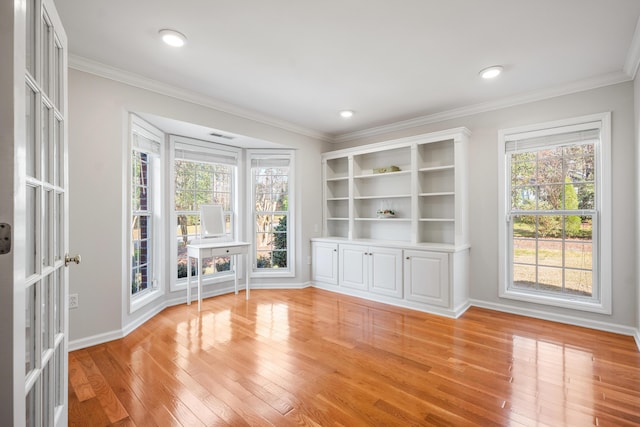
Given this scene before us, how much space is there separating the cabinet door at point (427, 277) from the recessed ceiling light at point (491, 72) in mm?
1908

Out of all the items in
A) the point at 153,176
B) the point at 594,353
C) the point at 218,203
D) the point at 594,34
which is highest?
the point at 594,34

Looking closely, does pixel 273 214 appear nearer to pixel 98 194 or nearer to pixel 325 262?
pixel 325 262

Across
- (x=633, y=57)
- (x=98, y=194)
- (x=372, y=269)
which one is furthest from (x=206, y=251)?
(x=633, y=57)

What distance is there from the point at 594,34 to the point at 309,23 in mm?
2167

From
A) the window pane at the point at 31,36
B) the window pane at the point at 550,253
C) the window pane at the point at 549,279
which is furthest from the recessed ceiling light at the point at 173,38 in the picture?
the window pane at the point at 549,279

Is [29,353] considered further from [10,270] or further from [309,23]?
[309,23]

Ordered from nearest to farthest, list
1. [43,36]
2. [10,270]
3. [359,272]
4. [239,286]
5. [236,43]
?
Result: [10,270]
[43,36]
[236,43]
[359,272]
[239,286]

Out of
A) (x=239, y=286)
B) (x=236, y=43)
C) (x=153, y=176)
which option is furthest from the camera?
(x=239, y=286)

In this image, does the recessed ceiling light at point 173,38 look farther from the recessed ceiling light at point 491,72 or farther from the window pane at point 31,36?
Answer: the recessed ceiling light at point 491,72

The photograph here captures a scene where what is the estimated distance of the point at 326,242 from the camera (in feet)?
15.8

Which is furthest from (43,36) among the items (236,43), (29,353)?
(236,43)

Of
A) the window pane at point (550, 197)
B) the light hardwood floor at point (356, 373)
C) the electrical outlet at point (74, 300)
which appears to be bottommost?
the light hardwood floor at point (356, 373)

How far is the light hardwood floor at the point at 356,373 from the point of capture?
1823mm

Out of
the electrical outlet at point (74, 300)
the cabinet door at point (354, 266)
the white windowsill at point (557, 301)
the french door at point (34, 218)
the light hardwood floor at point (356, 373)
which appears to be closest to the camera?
the french door at point (34, 218)
